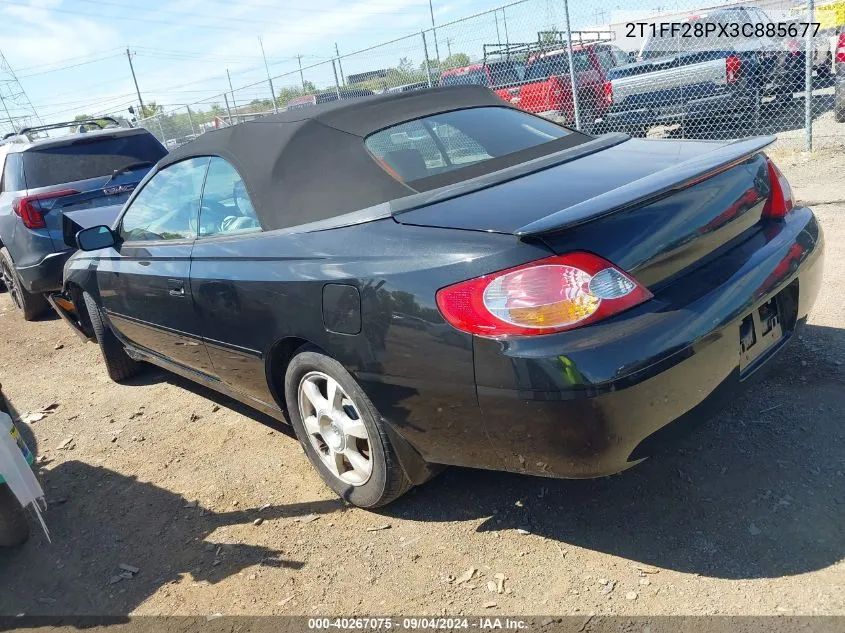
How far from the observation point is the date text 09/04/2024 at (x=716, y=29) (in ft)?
35.3

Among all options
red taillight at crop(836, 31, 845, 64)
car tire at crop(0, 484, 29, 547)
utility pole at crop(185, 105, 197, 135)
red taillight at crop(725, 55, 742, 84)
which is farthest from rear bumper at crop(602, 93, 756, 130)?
utility pole at crop(185, 105, 197, 135)

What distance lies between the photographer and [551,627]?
2141 mm

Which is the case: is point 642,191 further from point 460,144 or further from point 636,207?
point 460,144

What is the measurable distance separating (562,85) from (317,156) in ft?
28.4

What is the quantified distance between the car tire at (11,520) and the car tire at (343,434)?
1.24 metres

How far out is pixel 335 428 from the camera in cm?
282

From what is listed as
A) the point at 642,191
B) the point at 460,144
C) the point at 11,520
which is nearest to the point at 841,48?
the point at 460,144

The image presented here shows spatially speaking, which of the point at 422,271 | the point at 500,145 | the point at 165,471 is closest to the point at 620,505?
the point at 422,271

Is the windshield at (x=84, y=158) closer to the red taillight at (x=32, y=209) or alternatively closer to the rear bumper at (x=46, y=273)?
the red taillight at (x=32, y=209)

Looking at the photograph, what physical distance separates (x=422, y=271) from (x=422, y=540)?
44.6 inches

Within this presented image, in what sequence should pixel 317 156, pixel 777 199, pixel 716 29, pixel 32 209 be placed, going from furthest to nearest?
pixel 716 29, pixel 32 209, pixel 317 156, pixel 777 199

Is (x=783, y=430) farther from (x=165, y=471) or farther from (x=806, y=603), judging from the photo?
(x=165, y=471)

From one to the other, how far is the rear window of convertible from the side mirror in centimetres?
200

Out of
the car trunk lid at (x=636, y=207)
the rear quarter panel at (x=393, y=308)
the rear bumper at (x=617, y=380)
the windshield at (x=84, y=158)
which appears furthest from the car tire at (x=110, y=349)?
the rear bumper at (x=617, y=380)
